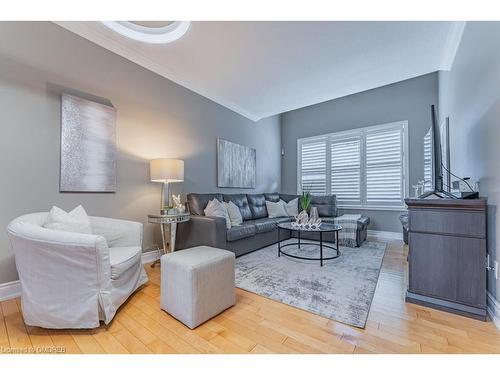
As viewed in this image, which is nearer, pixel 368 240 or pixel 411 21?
pixel 411 21

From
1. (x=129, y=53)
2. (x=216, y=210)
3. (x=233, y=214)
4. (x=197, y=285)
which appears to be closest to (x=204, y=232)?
(x=216, y=210)

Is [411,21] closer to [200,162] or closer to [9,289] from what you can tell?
[200,162]

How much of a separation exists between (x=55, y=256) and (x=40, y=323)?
1.56 ft

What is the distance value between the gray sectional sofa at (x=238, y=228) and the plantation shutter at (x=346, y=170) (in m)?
0.65

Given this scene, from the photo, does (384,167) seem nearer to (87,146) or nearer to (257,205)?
(257,205)

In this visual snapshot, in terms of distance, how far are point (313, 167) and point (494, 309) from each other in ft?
13.7

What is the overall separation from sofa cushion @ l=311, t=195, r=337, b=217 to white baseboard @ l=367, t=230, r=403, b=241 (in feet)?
3.01

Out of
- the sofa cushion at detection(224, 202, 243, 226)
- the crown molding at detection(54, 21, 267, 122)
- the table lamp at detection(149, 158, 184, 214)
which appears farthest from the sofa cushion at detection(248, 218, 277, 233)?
the crown molding at detection(54, 21, 267, 122)

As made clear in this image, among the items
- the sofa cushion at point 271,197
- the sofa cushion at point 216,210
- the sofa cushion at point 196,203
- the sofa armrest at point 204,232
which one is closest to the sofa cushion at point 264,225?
the sofa cushion at point 216,210
